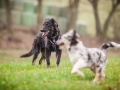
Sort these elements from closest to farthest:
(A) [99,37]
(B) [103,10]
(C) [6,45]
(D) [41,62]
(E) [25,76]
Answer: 1. (E) [25,76]
2. (D) [41,62]
3. (C) [6,45]
4. (A) [99,37]
5. (B) [103,10]

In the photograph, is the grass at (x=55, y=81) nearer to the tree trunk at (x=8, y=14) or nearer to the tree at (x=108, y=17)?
the tree trunk at (x=8, y=14)

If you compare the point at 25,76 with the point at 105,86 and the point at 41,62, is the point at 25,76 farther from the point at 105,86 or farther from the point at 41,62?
the point at 41,62

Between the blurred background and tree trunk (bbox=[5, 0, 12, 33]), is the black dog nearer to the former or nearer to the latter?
the blurred background

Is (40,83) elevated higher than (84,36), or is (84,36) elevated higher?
(40,83)

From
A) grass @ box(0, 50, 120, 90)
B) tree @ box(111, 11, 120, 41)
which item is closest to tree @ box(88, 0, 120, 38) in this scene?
tree @ box(111, 11, 120, 41)

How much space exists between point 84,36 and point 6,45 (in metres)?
11.2

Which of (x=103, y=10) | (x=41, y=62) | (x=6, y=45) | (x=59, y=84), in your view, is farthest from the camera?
(x=103, y=10)

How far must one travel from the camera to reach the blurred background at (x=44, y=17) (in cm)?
3406

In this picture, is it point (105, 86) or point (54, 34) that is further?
point (54, 34)

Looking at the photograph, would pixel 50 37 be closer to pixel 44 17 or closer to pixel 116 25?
pixel 44 17

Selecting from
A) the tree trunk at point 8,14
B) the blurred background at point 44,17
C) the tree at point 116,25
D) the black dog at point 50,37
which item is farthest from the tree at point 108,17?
the black dog at point 50,37

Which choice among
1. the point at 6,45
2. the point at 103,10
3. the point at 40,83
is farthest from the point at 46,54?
the point at 103,10

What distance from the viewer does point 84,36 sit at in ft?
132

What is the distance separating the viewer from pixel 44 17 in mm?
37844
